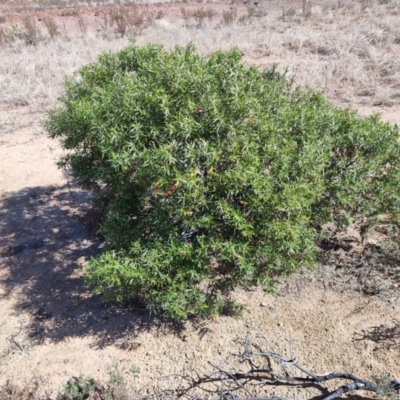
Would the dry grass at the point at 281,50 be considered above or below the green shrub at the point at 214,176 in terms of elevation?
below

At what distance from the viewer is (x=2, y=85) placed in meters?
8.98

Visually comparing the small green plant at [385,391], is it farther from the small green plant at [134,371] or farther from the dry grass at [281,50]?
the dry grass at [281,50]

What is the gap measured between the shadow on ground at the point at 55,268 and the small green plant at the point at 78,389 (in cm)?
38

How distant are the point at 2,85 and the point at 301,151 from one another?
775cm

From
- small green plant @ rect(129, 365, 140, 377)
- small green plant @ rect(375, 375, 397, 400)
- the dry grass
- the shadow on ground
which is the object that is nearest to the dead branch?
small green plant @ rect(375, 375, 397, 400)

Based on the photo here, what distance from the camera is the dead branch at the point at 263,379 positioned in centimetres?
287

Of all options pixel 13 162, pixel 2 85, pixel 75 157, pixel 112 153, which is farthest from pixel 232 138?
pixel 2 85

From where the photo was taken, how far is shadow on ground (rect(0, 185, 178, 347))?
12.1ft

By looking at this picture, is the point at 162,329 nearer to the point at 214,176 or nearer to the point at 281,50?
the point at 214,176

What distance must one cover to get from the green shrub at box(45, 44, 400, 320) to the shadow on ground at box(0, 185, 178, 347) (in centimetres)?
64

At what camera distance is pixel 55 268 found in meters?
4.37

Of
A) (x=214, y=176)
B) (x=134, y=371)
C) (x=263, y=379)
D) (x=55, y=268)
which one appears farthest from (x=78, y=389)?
(x=214, y=176)

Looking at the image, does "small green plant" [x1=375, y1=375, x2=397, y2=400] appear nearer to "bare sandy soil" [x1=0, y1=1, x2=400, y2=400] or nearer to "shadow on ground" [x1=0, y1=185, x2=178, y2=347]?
"bare sandy soil" [x1=0, y1=1, x2=400, y2=400]

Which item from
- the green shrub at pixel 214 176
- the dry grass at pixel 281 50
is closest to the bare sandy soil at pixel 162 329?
the green shrub at pixel 214 176
